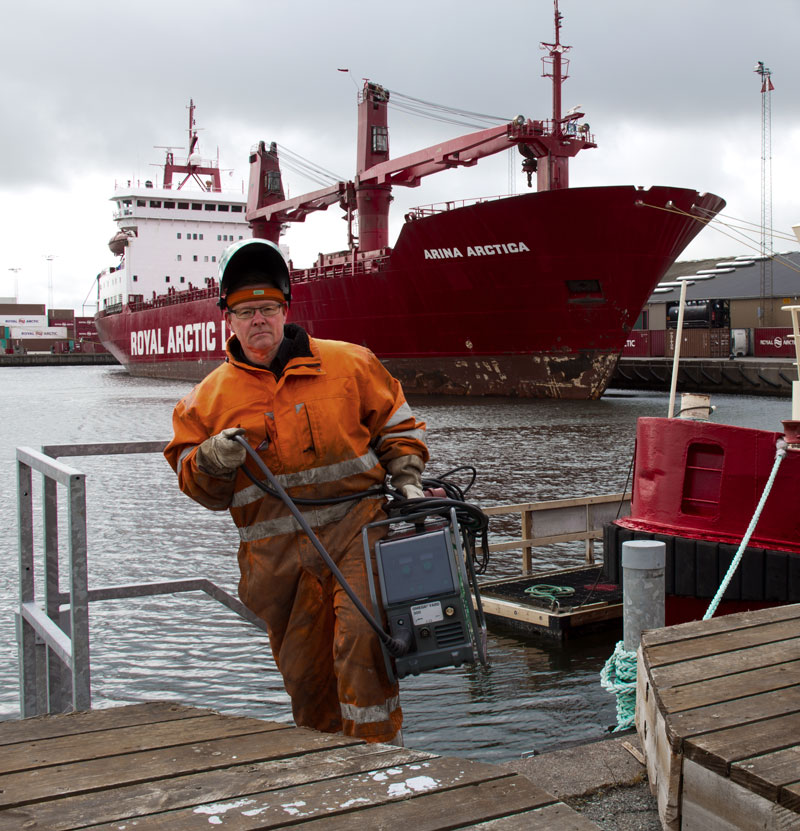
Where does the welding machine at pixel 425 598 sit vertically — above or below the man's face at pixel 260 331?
below

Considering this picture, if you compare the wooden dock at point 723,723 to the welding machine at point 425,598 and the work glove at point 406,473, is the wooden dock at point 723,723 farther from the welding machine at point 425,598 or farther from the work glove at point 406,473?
the work glove at point 406,473

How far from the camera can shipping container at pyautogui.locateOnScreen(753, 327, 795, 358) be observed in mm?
34125

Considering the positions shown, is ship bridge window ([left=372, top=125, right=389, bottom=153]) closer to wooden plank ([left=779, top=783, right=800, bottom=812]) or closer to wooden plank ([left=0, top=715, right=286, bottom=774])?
wooden plank ([left=0, top=715, right=286, bottom=774])

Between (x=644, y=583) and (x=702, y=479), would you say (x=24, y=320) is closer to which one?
(x=702, y=479)

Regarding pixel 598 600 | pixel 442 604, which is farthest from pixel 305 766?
pixel 598 600

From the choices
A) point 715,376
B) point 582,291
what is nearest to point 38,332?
point 715,376

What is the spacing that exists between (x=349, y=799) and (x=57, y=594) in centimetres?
144

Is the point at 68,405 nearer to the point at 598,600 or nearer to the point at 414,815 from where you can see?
the point at 598,600

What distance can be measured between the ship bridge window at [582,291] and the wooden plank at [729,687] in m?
20.4

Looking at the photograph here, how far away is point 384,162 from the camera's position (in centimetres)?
2678

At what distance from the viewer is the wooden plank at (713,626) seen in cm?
308

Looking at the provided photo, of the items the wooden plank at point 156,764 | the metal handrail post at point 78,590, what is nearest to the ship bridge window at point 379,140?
the metal handrail post at point 78,590

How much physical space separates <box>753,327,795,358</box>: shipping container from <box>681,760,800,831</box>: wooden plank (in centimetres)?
3412

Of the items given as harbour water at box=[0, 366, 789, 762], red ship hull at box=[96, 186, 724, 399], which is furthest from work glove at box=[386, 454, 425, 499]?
red ship hull at box=[96, 186, 724, 399]
